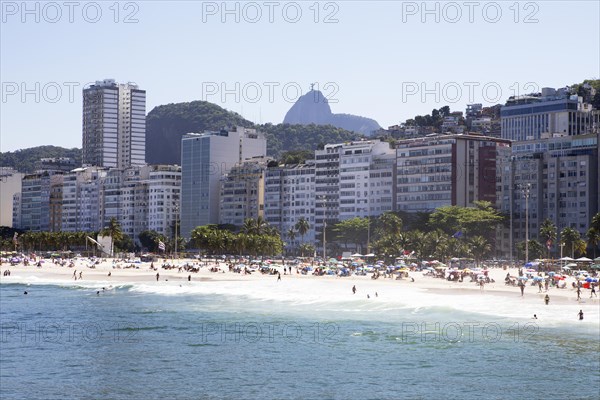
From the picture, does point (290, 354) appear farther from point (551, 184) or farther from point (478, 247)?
point (551, 184)

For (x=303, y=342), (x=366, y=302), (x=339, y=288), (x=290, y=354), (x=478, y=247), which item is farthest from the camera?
(x=478, y=247)

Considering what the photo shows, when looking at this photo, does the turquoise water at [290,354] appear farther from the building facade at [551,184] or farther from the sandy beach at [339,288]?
the building facade at [551,184]

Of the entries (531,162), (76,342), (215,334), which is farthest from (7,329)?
(531,162)

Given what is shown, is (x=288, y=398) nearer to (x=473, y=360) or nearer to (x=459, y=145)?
(x=473, y=360)

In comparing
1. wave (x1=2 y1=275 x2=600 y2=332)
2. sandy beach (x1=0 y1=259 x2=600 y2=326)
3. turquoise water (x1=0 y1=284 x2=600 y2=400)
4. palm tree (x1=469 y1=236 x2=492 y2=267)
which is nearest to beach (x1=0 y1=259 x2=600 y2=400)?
turquoise water (x1=0 y1=284 x2=600 y2=400)

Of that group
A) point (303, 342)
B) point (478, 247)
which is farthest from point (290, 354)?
point (478, 247)
